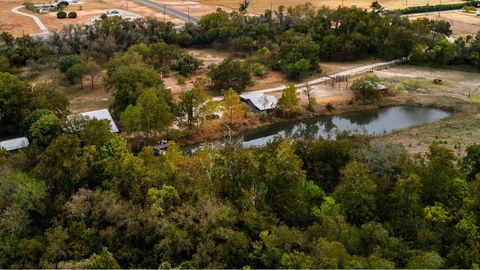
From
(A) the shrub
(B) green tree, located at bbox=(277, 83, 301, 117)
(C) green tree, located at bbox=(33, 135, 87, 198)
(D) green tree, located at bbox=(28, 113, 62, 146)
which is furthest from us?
(A) the shrub

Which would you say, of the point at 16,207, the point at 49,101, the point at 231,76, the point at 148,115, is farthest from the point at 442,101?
the point at 16,207

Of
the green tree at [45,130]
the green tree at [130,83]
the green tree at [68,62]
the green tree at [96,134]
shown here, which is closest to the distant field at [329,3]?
the green tree at [68,62]

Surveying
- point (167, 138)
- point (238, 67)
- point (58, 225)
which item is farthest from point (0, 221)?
point (238, 67)

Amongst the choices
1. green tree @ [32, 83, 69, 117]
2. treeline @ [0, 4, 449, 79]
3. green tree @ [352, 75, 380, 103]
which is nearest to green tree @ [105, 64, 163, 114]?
green tree @ [32, 83, 69, 117]

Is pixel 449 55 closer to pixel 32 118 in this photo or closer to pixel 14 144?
pixel 32 118

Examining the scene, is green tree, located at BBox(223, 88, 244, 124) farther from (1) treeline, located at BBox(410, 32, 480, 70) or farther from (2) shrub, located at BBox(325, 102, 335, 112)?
Result: (1) treeline, located at BBox(410, 32, 480, 70)

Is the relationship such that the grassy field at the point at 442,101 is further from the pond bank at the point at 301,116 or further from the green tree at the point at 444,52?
the green tree at the point at 444,52
